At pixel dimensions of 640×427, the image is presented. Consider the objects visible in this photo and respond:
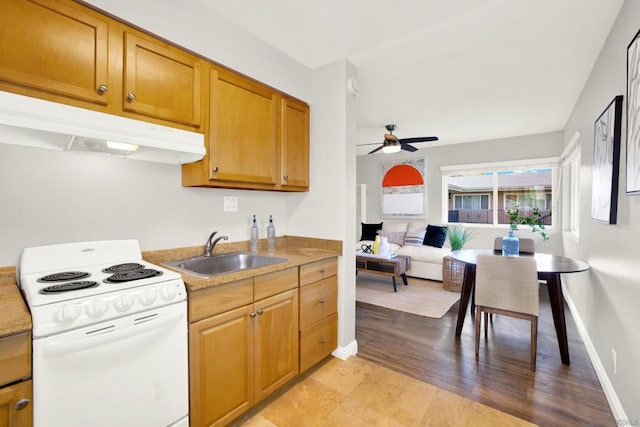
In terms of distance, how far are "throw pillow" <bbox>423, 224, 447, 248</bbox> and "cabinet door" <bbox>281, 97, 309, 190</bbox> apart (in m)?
3.39

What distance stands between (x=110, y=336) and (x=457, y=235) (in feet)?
16.1

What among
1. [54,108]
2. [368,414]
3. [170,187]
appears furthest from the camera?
[170,187]

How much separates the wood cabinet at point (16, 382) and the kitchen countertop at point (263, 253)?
22.6 inches

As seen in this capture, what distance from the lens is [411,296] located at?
158 inches

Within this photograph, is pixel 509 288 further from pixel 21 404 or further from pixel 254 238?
pixel 21 404

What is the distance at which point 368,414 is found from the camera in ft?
5.78

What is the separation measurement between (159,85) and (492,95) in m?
3.22

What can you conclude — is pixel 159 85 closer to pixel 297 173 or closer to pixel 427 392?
pixel 297 173

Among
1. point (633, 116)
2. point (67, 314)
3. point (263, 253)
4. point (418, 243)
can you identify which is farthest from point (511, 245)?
point (67, 314)

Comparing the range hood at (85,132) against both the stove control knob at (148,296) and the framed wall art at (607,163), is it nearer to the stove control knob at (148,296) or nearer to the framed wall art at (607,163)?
the stove control knob at (148,296)

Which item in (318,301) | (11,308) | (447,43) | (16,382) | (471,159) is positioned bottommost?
(318,301)

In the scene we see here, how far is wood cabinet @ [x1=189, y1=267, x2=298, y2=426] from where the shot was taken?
1.45 metres

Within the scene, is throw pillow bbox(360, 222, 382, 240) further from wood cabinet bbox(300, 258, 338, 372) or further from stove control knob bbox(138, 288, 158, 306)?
stove control knob bbox(138, 288, 158, 306)

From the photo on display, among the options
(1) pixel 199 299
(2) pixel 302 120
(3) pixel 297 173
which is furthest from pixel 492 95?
(1) pixel 199 299
